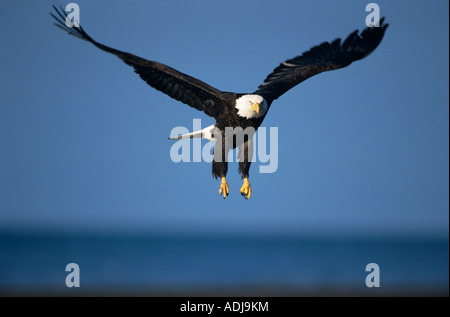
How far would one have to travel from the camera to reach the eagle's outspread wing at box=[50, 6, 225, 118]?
30.9 feet

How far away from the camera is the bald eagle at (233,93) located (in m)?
9.53

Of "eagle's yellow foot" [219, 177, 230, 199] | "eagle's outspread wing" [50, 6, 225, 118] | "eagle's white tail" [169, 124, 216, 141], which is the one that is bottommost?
"eagle's yellow foot" [219, 177, 230, 199]

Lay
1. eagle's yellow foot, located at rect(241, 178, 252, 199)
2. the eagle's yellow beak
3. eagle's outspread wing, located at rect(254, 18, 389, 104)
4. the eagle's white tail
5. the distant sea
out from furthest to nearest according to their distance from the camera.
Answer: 1. the distant sea
2. eagle's outspread wing, located at rect(254, 18, 389, 104)
3. the eagle's white tail
4. eagle's yellow foot, located at rect(241, 178, 252, 199)
5. the eagle's yellow beak

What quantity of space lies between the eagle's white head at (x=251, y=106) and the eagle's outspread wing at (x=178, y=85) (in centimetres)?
35

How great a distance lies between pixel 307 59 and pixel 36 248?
70.8 ft

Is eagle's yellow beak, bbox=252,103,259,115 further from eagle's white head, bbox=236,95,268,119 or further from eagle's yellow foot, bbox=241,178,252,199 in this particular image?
eagle's yellow foot, bbox=241,178,252,199

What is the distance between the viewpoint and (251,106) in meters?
9.45

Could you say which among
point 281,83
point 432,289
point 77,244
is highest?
point 77,244

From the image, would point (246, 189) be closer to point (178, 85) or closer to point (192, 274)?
point (178, 85)

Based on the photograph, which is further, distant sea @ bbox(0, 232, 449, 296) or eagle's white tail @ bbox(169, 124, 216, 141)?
distant sea @ bbox(0, 232, 449, 296)

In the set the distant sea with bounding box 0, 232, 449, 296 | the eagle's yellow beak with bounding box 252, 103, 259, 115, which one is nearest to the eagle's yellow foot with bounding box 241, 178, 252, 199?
the eagle's yellow beak with bounding box 252, 103, 259, 115
